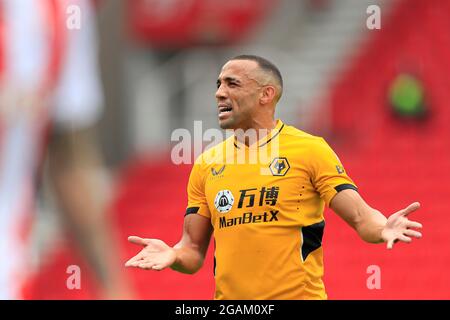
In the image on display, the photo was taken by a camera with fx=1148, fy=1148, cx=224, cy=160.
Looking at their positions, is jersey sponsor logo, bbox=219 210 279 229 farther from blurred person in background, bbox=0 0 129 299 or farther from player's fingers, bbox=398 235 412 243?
blurred person in background, bbox=0 0 129 299

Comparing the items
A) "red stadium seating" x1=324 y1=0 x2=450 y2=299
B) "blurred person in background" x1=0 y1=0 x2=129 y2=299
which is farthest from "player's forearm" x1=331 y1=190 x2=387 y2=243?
"red stadium seating" x1=324 y1=0 x2=450 y2=299

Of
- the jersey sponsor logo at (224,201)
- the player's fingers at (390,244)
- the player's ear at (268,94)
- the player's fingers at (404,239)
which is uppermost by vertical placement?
the player's ear at (268,94)

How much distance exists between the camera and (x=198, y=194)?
4883 millimetres

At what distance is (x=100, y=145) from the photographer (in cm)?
1347

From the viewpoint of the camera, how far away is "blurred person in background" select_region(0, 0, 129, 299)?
3.35 metres

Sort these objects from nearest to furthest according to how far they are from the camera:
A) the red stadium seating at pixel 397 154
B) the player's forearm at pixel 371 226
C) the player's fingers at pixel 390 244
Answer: the player's fingers at pixel 390 244 → the player's forearm at pixel 371 226 → the red stadium seating at pixel 397 154

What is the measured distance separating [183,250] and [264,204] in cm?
42

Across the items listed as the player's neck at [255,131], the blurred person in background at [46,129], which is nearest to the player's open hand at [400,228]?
the player's neck at [255,131]

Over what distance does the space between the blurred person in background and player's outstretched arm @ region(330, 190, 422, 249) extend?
42.8 inches

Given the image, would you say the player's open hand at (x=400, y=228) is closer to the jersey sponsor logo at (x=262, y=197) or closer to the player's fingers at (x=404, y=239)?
the player's fingers at (x=404, y=239)

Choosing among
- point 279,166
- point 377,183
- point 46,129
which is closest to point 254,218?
point 279,166

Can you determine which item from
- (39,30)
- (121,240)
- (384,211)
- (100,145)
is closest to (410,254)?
(384,211)

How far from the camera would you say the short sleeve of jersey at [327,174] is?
4.51m

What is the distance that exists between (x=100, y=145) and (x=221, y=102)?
8.88 meters
